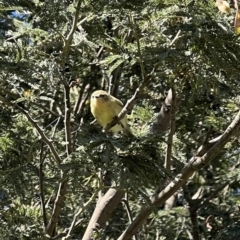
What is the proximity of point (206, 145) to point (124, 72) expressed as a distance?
1533 millimetres

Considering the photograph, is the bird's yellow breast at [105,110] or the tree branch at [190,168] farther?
the bird's yellow breast at [105,110]

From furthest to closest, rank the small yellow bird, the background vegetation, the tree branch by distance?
1. the small yellow bird
2. the tree branch
3. the background vegetation

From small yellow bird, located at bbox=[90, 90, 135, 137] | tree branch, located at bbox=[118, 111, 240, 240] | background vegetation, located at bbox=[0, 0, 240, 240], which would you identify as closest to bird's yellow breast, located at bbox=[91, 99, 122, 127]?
small yellow bird, located at bbox=[90, 90, 135, 137]

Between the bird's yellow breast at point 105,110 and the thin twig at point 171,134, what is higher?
the bird's yellow breast at point 105,110

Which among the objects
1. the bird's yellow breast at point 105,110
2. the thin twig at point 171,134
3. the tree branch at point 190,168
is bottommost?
the tree branch at point 190,168

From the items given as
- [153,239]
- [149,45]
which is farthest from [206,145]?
[153,239]

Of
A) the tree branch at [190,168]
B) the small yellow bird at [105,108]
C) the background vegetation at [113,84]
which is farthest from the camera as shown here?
the small yellow bird at [105,108]

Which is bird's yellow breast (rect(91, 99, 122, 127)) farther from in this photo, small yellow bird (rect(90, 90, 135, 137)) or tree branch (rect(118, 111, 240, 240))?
tree branch (rect(118, 111, 240, 240))

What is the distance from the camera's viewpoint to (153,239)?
19.5 feet

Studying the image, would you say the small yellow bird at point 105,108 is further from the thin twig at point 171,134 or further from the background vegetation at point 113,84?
the thin twig at point 171,134

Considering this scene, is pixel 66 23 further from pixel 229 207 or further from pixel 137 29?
pixel 229 207

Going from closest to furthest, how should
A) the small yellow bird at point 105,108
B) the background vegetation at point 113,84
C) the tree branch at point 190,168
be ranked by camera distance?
the background vegetation at point 113,84 → the tree branch at point 190,168 → the small yellow bird at point 105,108

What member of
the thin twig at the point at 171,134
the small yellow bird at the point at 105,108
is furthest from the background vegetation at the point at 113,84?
the small yellow bird at the point at 105,108

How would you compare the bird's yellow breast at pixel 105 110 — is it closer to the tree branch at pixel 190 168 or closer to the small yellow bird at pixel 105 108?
the small yellow bird at pixel 105 108
